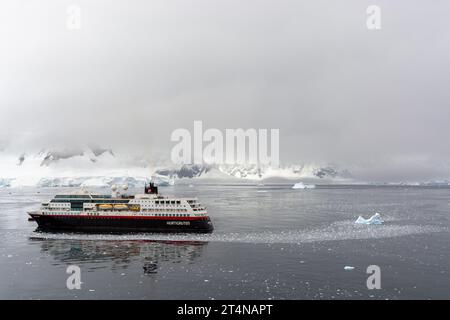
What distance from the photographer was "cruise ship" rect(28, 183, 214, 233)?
74062 mm

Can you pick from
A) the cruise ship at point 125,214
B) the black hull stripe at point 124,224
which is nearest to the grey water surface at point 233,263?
the black hull stripe at point 124,224

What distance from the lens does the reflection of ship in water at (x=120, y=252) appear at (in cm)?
5066

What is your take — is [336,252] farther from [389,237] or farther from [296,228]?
[296,228]

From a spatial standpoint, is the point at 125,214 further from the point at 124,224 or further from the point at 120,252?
the point at 120,252

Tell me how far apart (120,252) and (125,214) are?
19084mm

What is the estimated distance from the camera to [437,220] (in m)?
95.2

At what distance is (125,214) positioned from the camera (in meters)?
75.7

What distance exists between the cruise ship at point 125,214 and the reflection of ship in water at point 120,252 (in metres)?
7.92

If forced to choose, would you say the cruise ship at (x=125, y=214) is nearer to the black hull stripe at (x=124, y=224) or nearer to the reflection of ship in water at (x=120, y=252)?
the black hull stripe at (x=124, y=224)

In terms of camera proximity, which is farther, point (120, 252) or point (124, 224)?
point (124, 224)

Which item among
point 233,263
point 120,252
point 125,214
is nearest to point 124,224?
point 125,214
